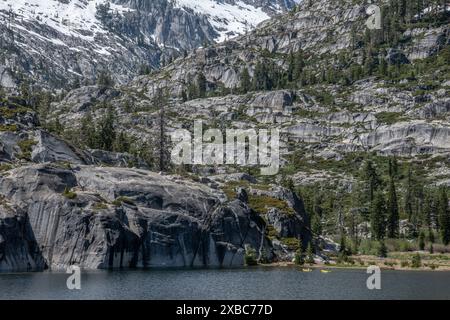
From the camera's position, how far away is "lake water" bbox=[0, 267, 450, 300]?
265ft

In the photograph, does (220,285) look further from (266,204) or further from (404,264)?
(266,204)

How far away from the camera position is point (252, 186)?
177 meters

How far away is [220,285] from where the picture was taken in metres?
92.3

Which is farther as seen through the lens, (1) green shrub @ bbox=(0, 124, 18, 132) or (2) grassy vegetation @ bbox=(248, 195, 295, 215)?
(2) grassy vegetation @ bbox=(248, 195, 295, 215)

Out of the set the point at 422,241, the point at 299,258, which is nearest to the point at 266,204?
the point at 299,258

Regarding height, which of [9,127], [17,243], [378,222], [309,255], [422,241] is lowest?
[309,255]

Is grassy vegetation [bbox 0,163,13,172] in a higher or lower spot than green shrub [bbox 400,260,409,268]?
higher

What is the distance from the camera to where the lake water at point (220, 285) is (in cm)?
8069

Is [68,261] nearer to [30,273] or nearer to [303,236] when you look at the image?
[30,273]

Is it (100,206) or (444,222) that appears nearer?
(100,206)

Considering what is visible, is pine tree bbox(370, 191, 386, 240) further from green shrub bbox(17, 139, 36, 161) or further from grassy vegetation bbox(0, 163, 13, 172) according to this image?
grassy vegetation bbox(0, 163, 13, 172)

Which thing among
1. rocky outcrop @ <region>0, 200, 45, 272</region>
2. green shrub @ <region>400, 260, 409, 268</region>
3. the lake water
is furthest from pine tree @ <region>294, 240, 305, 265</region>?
rocky outcrop @ <region>0, 200, 45, 272</region>

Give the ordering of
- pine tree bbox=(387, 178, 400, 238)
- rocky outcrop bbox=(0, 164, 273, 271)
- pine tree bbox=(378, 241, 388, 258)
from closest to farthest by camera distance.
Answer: rocky outcrop bbox=(0, 164, 273, 271)
pine tree bbox=(378, 241, 388, 258)
pine tree bbox=(387, 178, 400, 238)
